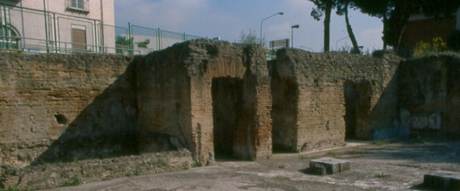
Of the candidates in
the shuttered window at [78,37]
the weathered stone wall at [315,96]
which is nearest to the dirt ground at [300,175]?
the weathered stone wall at [315,96]

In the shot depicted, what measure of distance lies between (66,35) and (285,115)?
887 cm

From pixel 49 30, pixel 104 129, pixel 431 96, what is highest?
pixel 49 30

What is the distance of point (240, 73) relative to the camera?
8.98 m

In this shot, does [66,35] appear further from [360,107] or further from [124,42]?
[360,107]

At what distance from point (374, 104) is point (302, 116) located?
3801 millimetres

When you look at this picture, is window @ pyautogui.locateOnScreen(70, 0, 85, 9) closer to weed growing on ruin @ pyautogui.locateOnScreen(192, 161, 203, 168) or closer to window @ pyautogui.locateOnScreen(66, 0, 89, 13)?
window @ pyautogui.locateOnScreen(66, 0, 89, 13)

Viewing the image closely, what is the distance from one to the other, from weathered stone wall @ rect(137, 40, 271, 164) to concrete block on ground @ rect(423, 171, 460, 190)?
3.73 meters

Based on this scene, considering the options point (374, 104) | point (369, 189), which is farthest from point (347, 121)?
point (369, 189)

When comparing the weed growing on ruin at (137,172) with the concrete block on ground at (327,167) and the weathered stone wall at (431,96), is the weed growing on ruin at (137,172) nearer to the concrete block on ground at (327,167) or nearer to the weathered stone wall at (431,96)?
the concrete block on ground at (327,167)

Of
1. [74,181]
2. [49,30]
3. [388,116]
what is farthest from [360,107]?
[49,30]

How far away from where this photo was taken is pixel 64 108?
917cm

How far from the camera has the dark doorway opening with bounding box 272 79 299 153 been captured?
1016 centimetres

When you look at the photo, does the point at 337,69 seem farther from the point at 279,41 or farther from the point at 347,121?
the point at 279,41

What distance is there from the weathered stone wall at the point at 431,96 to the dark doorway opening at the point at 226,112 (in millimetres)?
6902
